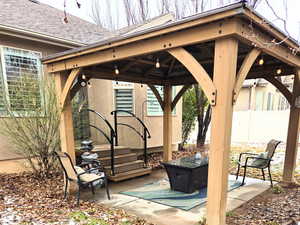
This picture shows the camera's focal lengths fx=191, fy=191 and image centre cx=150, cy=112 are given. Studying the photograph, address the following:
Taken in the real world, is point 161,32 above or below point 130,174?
above

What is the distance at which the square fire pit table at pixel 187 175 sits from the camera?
418cm

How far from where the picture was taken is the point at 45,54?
5.64 meters

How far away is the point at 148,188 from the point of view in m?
4.62

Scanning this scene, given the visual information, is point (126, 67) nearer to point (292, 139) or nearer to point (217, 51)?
point (217, 51)

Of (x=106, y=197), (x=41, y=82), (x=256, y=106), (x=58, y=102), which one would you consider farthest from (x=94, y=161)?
(x=256, y=106)

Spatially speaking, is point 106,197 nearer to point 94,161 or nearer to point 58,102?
point 94,161

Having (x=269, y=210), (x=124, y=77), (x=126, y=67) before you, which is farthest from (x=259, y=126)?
(x=126, y=67)

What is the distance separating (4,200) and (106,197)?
190cm

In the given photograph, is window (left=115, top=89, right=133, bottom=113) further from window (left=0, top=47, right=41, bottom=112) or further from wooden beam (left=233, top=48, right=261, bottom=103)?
wooden beam (left=233, top=48, right=261, bottom=103)

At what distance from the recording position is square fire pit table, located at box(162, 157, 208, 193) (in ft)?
13.7

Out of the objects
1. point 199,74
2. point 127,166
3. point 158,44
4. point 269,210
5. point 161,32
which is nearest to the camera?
point 199,74

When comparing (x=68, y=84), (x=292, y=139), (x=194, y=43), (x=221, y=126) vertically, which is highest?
(x=194, y=43)

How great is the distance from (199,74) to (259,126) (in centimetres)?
1034

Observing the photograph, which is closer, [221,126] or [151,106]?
[221,126]
